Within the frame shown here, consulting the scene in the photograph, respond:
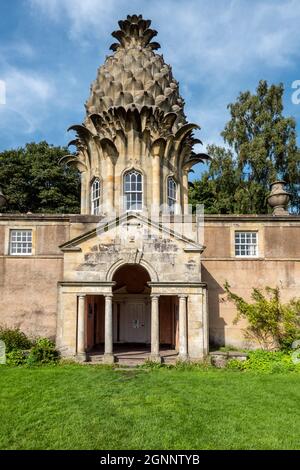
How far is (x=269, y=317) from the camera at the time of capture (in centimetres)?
1923

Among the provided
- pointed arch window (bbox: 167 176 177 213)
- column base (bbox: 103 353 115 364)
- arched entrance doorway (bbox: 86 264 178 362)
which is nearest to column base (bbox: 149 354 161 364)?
column base (bbox: 103 353 115 364)

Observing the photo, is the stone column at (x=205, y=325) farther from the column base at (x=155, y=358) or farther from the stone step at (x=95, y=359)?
the stone step at (x=95, y=359)

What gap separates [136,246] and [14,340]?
7.19 m

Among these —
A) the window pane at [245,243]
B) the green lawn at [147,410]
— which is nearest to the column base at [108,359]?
the green lawn at [147,410]

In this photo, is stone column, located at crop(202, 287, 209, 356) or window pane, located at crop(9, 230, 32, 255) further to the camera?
window pane, located at crop(9, 230, 32, 255)

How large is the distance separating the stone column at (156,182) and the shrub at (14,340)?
971 centimetres

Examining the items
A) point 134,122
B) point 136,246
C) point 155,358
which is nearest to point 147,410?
point 155,358

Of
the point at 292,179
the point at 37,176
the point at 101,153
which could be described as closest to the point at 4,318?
the point at 101,153

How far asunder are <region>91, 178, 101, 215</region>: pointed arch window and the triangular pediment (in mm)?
5295

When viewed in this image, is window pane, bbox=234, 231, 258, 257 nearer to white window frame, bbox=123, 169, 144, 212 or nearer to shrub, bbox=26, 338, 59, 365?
white window frame, bbox=123, 169, 144, 212

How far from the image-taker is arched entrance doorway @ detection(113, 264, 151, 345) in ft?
70.1

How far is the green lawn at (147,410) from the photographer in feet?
26.7

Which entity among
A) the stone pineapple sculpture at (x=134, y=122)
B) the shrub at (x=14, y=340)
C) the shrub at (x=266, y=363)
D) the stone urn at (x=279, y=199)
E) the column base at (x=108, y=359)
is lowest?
the shrub at (x=266, y=363)
